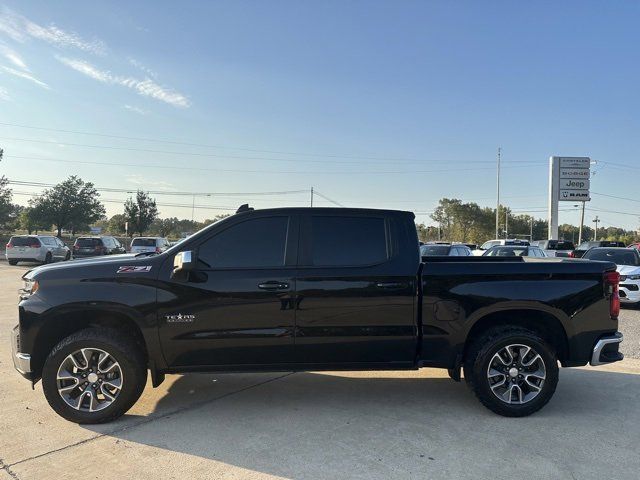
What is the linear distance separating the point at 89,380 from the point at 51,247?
23752 mm

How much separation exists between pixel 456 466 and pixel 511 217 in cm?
11374

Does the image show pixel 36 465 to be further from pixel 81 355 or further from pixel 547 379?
pixel 547 379

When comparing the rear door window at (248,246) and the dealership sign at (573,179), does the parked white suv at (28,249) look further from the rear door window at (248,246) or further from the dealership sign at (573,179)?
the dealership sign at (573,179)

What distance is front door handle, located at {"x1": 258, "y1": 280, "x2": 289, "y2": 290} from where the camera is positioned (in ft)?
14.2

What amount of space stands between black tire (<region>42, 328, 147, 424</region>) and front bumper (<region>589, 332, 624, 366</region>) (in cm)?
430

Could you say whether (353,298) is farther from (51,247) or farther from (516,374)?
(51,247)

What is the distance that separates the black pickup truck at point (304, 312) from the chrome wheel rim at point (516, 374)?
0.01 meters

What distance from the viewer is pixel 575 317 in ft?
15.0

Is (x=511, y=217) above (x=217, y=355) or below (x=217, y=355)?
above

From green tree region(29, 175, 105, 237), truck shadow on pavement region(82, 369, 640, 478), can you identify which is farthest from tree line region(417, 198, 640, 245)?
truck shadow on pavement region(82, 369, 640, 478)

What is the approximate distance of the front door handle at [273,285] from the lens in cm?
433

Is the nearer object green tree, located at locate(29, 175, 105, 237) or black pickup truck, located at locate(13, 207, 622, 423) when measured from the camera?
black pickup truck, located at locate(13, 207, 622, 423)

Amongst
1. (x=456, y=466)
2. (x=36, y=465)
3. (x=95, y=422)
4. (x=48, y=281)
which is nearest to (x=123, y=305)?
(x=48, y=281)

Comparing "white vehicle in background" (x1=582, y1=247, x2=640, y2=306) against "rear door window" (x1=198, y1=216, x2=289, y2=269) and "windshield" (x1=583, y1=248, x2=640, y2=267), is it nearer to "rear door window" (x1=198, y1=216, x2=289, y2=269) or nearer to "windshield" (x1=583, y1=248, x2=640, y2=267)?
"windshield" (x1=583, y1=248, x2=640, y2=267)
